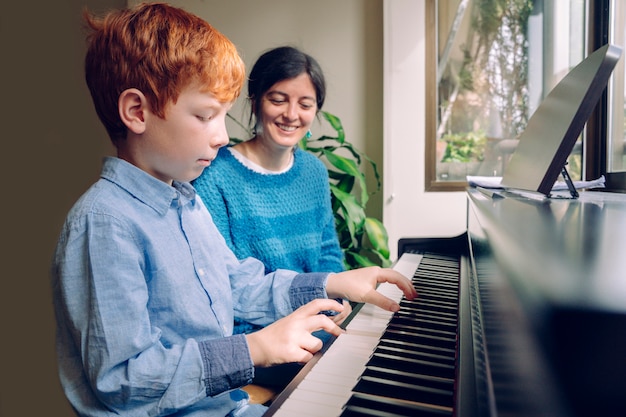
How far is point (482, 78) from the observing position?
2.68 metres

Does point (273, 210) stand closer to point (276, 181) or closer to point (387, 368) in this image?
point (276, 181)

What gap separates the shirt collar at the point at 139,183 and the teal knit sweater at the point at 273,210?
62cm

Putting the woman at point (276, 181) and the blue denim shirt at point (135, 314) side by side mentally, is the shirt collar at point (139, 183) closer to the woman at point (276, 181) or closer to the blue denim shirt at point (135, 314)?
the blue denim shirt at point (135, 314)

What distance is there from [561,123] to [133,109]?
2.77 ft

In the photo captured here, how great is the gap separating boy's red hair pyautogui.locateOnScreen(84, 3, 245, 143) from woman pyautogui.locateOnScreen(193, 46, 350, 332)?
0.65 m

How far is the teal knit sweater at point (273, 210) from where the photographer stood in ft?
5.00

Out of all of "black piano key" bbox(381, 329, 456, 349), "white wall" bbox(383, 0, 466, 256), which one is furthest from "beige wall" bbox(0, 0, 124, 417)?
"black piano key" bbox(381, 329, 456, 349)

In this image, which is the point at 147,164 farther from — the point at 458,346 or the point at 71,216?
the point at 458,346

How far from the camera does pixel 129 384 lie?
27.1 inches

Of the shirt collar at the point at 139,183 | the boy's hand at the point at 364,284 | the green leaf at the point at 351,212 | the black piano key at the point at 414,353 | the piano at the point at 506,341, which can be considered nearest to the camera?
the piano at the point at 506,341

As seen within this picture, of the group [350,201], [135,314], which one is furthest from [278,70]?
[135,314]

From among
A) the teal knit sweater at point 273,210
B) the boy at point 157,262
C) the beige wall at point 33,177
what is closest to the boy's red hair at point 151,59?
the boy at point 157,262

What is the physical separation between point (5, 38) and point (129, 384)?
185cm

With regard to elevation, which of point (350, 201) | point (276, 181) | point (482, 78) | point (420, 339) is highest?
point (482, 78)
